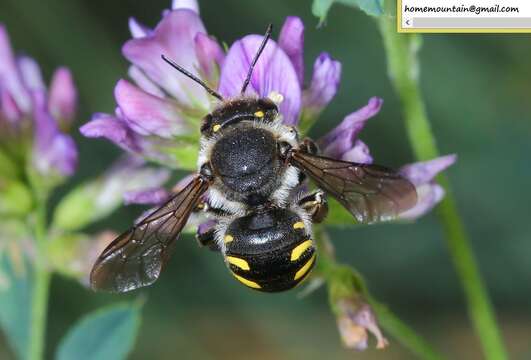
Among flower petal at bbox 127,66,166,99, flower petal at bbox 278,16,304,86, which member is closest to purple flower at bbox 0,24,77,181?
flower petal at bbox 127,66,166,99

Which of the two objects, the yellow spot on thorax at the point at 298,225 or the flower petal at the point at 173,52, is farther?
the flower petal at the point at 173,52

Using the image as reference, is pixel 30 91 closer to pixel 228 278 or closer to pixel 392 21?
pixel 392 21

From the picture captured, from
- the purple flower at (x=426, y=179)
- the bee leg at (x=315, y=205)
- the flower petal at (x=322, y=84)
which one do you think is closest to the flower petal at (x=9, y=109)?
the flower petal at (x=322, y=84)

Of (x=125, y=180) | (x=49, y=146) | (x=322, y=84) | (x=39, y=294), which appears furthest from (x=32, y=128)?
(x=322, y=84)

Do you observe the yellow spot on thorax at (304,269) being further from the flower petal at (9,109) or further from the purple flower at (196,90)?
the flower petal at (9,109)

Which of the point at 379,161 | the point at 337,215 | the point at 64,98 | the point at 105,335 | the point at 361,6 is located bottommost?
the point at 379,161

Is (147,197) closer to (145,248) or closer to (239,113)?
(145,248)

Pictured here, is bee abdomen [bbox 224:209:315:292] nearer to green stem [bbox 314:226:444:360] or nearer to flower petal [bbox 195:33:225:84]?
green stem [bbox 314:226:444:360]
